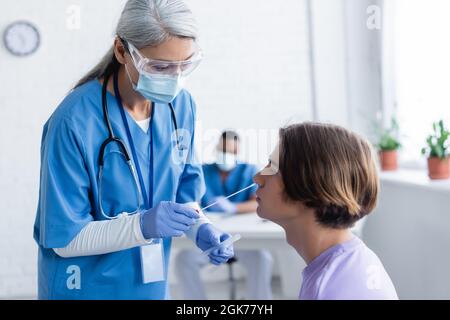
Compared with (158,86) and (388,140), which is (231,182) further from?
(158,86)

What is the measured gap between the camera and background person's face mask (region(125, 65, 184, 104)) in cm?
112

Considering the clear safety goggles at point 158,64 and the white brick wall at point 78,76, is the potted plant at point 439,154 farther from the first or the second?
the clear safety goggles at point 158,64

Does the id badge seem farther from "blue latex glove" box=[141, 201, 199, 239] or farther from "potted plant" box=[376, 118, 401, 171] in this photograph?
"potted plant" box=[376, 118, 401, 171]

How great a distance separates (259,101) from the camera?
2668 millimetres

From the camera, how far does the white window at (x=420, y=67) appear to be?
2.30 metres

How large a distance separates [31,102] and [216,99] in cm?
90

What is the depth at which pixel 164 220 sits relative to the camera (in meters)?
1.07

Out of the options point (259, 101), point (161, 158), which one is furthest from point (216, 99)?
point (161, 158)

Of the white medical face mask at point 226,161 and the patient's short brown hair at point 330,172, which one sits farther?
the white medical face mask at point 226,161

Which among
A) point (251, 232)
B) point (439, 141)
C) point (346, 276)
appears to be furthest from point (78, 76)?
point (346, 276)

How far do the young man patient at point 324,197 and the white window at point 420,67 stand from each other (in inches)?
54.9

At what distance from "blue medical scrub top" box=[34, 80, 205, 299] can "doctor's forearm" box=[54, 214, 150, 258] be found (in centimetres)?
2

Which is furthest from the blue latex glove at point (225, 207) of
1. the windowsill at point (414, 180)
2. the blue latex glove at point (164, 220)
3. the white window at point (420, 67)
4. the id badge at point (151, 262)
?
the blue latex glove at point (164, 220)
